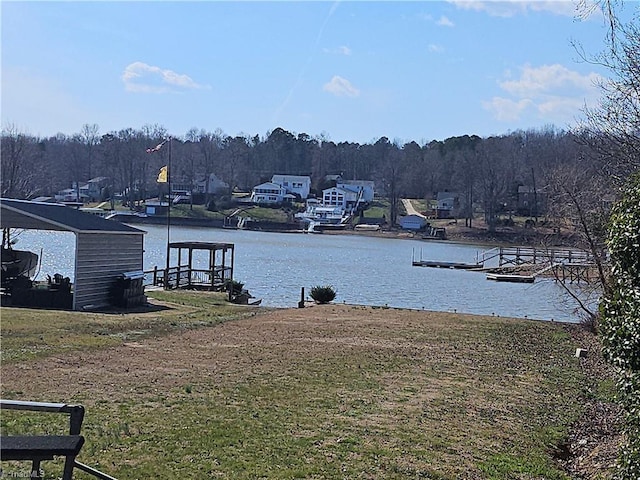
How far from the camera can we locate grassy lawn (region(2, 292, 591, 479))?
21.4 feet

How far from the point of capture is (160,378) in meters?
9.91

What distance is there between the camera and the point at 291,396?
30.4ft

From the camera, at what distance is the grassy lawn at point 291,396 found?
21.4 ft

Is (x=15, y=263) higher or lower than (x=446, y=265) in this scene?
higher

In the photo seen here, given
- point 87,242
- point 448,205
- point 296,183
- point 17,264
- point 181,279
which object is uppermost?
point 296,183

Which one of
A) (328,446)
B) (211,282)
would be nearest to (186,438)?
(328,446)

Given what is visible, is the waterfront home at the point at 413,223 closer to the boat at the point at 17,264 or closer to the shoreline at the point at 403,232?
the shoreline at the point at 403,232

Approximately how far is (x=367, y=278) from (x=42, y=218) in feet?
78.7

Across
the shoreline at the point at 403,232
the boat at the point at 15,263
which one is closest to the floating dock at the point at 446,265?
the shoreline at the point at 403,232

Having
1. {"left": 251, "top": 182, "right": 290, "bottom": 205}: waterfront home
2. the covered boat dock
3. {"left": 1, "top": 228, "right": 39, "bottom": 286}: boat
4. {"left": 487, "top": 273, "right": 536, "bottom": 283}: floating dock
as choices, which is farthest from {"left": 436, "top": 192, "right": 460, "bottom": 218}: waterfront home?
{"left": 1, "top": 228, "right": 39, "bottom": 286}: boat

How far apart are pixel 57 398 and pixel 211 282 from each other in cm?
2311

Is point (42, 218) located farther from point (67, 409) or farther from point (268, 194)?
point (268, 194)

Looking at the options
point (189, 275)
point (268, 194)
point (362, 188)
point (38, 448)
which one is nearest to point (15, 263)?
point (189, 275)

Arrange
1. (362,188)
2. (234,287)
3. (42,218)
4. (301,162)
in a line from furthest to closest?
1. (301,162)
2. (362,188)
3. (234,287)
4. (42,218)
